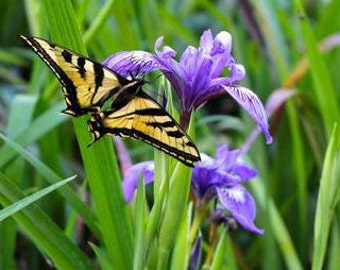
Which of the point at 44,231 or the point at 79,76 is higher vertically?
the point at 79,76

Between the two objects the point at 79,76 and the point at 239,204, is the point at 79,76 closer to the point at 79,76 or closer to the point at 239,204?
the point at 79,76

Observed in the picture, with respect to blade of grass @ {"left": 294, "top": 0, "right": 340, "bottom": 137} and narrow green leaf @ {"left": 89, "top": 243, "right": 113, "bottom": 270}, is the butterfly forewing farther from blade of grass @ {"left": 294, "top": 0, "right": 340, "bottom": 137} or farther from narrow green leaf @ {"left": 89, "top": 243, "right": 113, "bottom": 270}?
blade of grass @ {"left": 294, "top": 0, "right": 340, "bottom": 137}

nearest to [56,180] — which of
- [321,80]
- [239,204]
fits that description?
[239,204]

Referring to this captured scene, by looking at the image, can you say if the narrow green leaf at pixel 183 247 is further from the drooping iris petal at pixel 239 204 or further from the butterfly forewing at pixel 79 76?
the butterfly forewing at pixel 79 76

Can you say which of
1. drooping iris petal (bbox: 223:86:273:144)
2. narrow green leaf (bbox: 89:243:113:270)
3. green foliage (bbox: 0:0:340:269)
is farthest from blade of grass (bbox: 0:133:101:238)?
drooping iris petal (bbox: 223:86:273:144)

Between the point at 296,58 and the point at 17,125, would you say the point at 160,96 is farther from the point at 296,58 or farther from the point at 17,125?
the point at 296,58

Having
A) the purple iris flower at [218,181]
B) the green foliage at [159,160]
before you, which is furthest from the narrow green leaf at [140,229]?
the purple iris flower at [218,181]

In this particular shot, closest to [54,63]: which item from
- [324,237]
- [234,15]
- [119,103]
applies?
[119,103]
